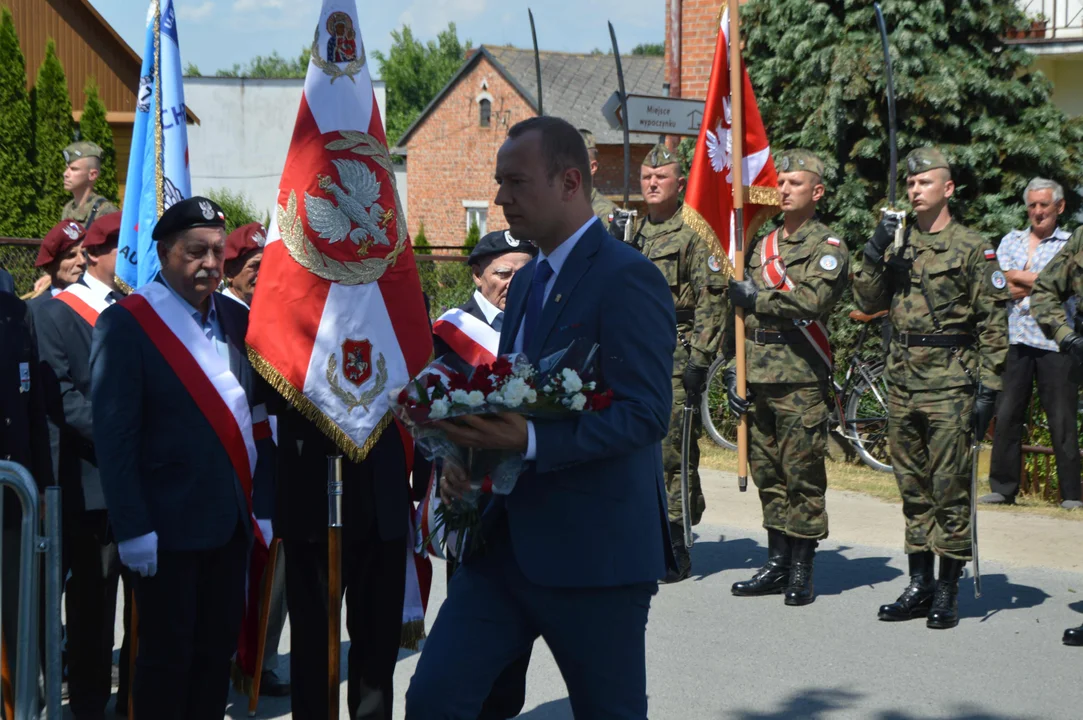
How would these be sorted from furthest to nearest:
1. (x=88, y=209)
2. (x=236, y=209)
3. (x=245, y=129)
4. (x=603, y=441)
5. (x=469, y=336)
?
(x=245, y=129) < (x=236, y=209) < (x=88, y=209) < (x=469, y=336) < (x=603, y=441)

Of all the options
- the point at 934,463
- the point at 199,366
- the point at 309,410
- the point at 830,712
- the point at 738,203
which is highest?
the point at 738,203

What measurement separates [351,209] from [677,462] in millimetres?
3391

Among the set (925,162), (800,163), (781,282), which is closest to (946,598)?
(781,282)

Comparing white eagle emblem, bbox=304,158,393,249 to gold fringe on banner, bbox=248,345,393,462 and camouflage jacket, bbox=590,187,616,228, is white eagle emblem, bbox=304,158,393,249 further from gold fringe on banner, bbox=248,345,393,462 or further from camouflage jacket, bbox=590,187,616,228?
camouflage jacket, bbox=590,187,616,228

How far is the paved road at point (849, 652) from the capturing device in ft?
18.3

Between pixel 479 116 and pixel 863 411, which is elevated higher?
pixel 479 116

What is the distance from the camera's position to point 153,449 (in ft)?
14.2

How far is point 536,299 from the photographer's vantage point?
3.55 meters

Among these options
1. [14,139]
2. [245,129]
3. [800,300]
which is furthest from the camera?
[245,129]

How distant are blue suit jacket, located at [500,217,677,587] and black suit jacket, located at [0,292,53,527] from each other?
2299 mm

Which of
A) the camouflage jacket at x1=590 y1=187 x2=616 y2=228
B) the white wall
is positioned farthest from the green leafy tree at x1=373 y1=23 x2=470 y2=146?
the camouflage jacket at x1=590 y1=187 x2=616 y2=228

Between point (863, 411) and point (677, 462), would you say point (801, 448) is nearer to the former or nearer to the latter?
point (677, 462)

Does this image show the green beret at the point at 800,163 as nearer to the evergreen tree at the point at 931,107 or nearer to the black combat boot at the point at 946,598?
the black combat boot at the point at 946,598

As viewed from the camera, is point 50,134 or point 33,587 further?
point 50,134
